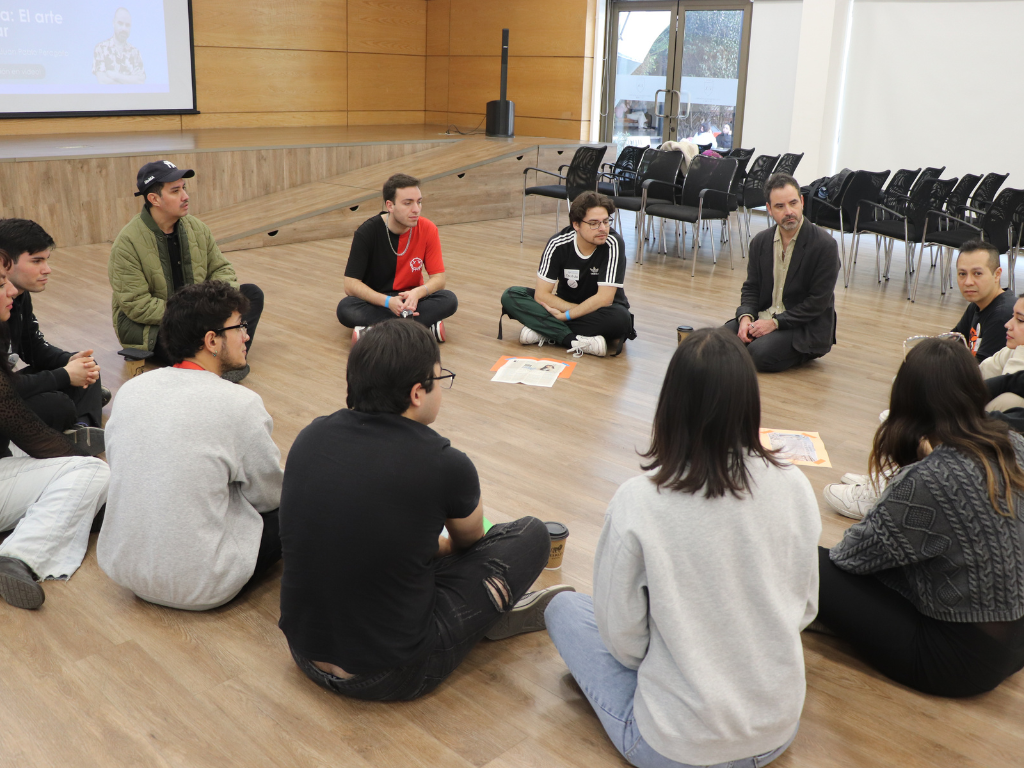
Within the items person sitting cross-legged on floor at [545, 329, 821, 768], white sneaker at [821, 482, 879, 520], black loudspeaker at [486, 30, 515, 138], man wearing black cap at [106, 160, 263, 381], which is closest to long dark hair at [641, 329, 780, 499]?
person sitting cross-legged on floor at [545, 329, 821, 768]

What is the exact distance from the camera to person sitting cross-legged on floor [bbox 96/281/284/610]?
224cm

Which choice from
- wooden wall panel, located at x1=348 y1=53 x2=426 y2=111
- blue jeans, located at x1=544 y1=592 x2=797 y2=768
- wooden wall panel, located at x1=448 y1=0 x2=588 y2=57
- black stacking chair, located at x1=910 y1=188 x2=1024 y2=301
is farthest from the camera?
wooden wall panel, located at x1=348 y1=53 x2=426 y2=111

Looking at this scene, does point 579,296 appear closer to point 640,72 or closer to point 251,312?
point 251,312

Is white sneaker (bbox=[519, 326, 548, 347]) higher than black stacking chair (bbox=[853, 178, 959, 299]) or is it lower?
lower

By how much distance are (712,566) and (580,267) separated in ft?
11.4

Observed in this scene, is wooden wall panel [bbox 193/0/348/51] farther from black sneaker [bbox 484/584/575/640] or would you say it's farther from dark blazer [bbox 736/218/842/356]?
black sneaker [bbox 484/584/575/640]

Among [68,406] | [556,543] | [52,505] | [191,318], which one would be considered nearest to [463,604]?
[556,543]

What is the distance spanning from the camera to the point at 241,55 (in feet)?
36.8

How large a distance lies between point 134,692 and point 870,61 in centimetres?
1015

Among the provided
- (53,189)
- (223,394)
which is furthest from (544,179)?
(223,394)

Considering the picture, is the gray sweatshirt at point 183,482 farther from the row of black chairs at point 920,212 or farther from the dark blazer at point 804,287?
the row of black chairs at point 920,212

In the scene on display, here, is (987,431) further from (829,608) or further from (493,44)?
(493,44)

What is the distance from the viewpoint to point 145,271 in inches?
170

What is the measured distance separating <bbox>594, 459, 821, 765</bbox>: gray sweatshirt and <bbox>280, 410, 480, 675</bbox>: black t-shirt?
0.42 meters
